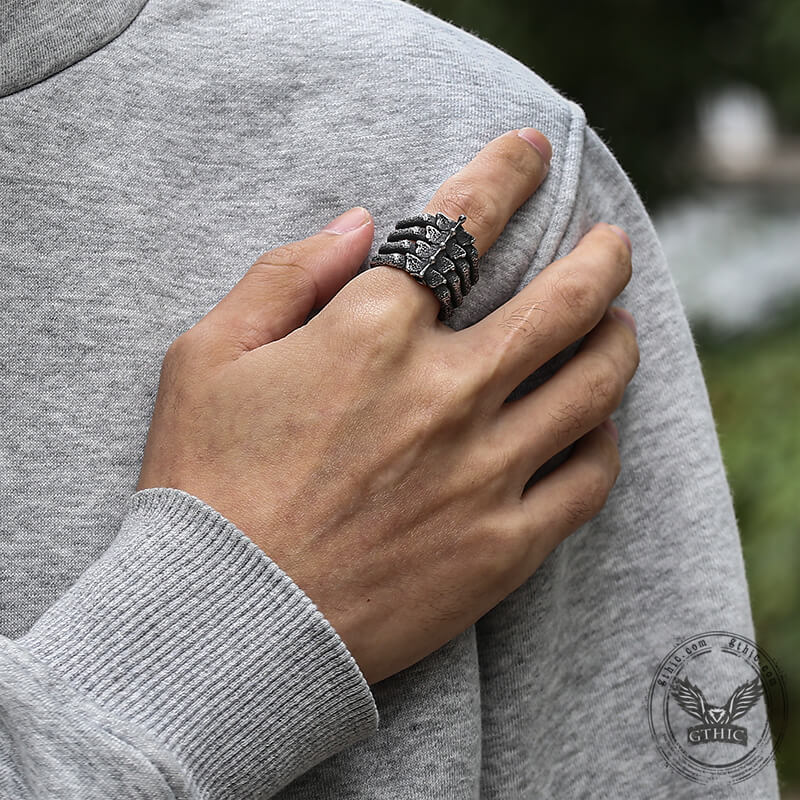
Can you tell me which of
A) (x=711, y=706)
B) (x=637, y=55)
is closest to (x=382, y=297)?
(x=711, y=706)

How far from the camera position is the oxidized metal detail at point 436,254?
2.88 feet

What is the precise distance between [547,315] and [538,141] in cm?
17

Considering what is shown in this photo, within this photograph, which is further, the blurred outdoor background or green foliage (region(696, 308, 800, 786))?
the blurred outdoor background

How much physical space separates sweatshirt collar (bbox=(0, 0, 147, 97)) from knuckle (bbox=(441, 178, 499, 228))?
1.24 feet

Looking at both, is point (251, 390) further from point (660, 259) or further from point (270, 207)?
point (660, 259)

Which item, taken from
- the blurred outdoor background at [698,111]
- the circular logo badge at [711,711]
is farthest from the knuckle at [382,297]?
the blurred outdoor background at [698,111]

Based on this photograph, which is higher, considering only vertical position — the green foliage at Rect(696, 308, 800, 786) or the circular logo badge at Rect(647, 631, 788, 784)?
the circular logo badge at Rect(647, 631, 788, 784)

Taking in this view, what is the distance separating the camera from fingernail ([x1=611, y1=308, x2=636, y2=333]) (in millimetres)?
1005

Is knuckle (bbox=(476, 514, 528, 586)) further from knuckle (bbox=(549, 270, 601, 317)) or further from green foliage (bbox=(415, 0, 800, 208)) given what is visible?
green foliage (bbox=(415, 0, 800, 208))

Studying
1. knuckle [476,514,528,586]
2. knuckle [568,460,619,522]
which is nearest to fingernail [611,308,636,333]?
knuckle [568,460,619,522]

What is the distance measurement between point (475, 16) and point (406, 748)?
4746 millimetres

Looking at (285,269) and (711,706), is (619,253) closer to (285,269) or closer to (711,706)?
(285,269)

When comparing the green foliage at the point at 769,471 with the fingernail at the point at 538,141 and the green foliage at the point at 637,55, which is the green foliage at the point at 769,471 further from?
the fingernail at the point at 538,141

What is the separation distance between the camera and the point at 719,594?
3.44 feet
